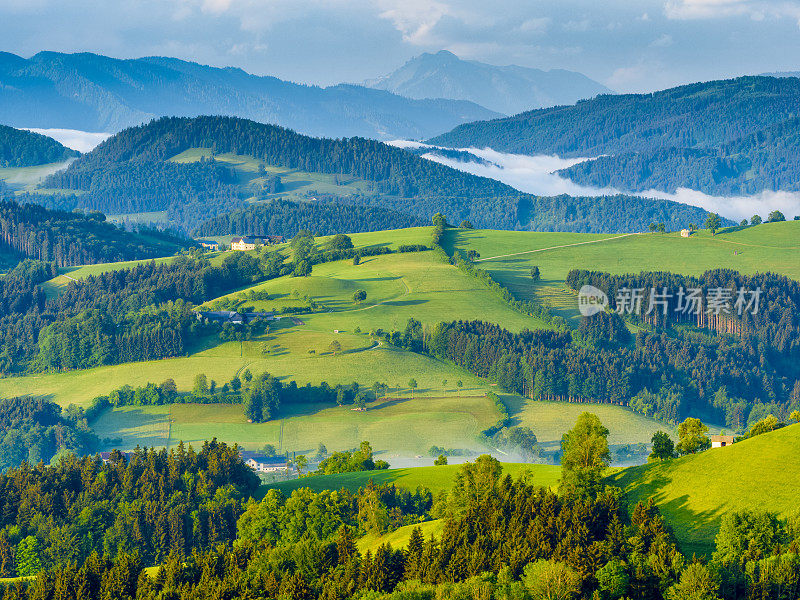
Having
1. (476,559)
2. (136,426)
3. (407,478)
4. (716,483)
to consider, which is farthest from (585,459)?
(136,426)

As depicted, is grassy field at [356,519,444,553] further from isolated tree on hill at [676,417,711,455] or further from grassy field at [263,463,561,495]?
isolated tree on hill at [676,417,711,455]

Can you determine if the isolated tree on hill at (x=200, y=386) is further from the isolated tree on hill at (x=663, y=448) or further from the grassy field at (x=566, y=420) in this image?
the isolated tree on hill at (x=663, y=448)

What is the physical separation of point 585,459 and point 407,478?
86.6 ft

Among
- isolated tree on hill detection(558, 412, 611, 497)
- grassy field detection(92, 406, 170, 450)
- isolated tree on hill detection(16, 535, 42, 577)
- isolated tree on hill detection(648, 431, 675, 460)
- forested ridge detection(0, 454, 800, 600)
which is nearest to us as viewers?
forested ridge detection(0, 454, 800, 600)

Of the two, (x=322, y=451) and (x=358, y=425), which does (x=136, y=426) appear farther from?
(x=358, y=425)

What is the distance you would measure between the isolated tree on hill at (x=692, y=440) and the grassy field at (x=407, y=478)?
39.1 feet

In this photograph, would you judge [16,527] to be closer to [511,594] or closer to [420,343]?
[511,594]

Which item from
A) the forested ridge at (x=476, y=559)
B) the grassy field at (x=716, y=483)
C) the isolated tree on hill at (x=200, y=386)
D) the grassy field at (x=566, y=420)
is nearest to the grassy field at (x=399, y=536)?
the forested ridge at (x=476, y=559)

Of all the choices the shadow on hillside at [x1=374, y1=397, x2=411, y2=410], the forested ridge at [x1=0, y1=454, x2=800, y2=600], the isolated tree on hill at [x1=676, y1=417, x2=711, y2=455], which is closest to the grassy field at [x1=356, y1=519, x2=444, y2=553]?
the forested ridge at [x1=0, y1=454, x2=800, y2=600]

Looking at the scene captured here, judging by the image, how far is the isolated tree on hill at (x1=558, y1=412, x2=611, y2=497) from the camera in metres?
81.1

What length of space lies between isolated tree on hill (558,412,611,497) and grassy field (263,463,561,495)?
13.0 m

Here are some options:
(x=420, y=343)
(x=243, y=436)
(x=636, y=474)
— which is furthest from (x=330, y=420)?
(x=636, y=474)

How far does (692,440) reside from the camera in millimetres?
96938

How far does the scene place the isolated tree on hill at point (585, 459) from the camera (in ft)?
266
